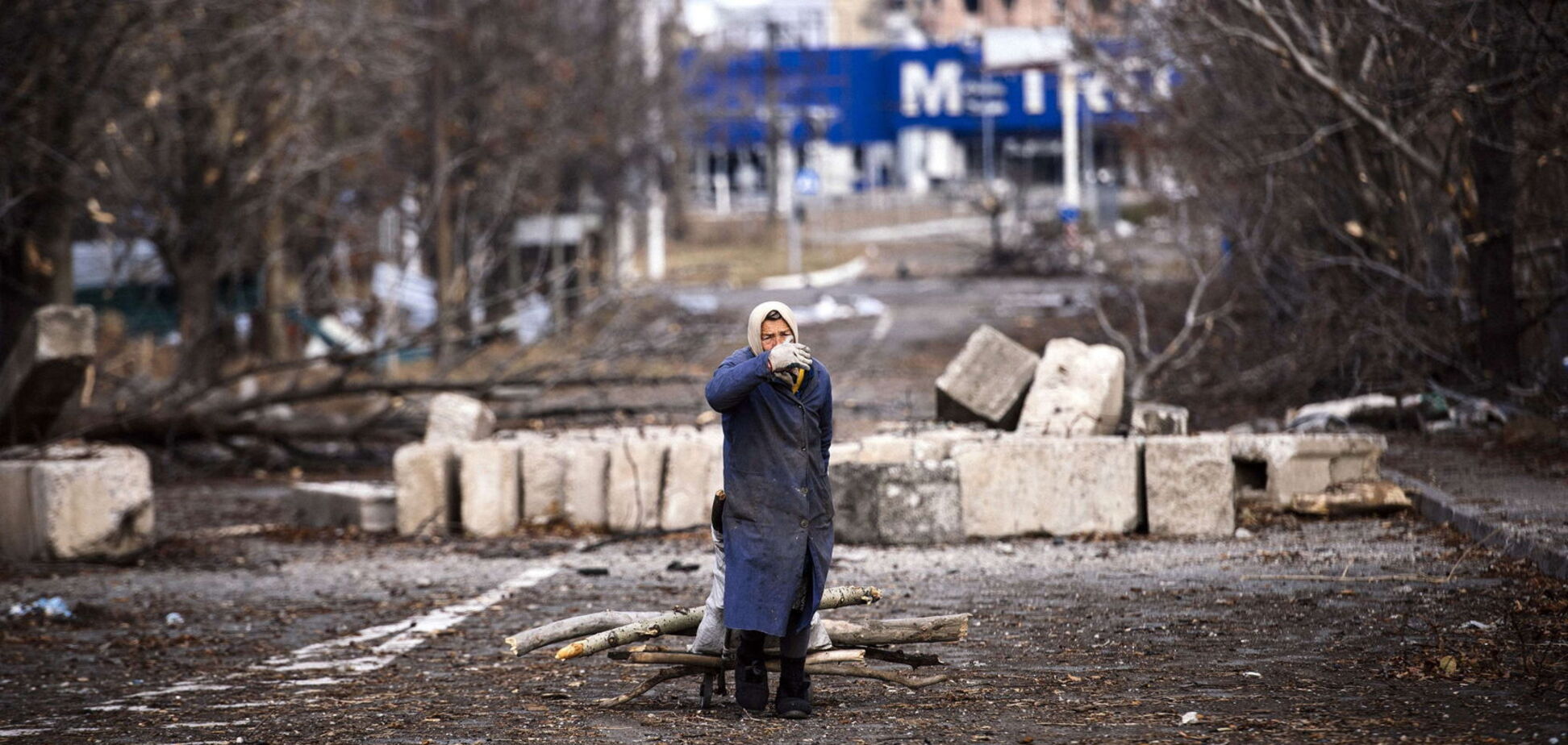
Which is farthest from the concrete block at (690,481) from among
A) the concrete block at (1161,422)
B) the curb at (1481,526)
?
the curb at (1481,526)

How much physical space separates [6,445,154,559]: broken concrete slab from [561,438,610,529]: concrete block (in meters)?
2.96

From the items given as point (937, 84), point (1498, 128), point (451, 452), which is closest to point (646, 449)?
point (451, 452)

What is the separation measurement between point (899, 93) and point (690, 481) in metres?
63.6

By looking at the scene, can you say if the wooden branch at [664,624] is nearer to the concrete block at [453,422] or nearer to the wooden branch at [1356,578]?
the wooden branch at [1356,578]

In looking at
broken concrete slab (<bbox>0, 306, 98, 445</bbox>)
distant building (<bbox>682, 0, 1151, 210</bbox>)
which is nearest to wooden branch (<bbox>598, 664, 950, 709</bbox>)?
broken concrete slab (<bbox>0, 306, 98, 445</bbox>)

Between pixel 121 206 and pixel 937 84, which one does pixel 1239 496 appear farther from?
pixel 937 84

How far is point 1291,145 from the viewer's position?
62.1 feet

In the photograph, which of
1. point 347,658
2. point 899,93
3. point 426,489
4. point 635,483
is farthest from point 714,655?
point 899,93

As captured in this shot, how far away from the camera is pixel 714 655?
22.6 feet

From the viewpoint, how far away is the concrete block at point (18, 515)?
38.6ft

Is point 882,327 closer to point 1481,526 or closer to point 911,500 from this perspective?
point 911,500

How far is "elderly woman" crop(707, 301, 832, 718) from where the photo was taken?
6.55m

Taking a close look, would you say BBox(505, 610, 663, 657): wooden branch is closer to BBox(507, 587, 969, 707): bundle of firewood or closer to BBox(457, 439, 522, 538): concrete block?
BBox(507, 587, 969, 707): bundle of firewood

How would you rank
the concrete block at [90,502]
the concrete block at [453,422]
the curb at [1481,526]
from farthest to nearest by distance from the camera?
the concrete block at [453,422] < the concrete block at [90,502] < the curb at [1481,526]
